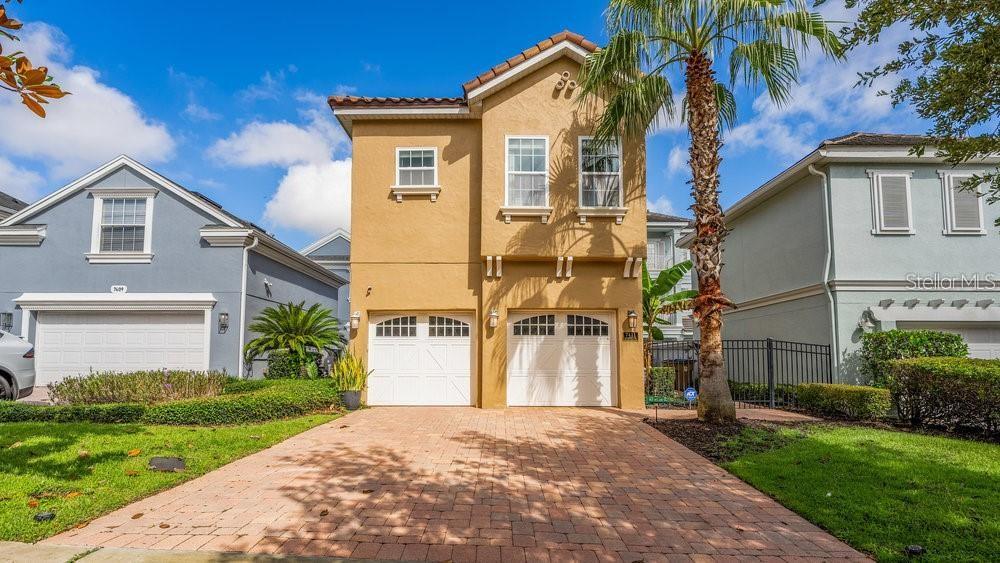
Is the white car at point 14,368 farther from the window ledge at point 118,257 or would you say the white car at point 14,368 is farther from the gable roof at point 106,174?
the gable roof at point 106,174

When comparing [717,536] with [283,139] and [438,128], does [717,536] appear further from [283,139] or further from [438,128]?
[283,139]

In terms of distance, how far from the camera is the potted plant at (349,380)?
1131 cm

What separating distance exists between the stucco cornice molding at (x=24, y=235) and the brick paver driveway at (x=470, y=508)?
1219 centimetres

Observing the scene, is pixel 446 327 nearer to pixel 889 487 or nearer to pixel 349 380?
pixel 349 380

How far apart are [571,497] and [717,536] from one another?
4.85 feet

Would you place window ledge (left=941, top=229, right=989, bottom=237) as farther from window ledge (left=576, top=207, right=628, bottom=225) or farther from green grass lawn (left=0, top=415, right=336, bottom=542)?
green grass lawn (left=0, top=415, right=336, bottom=542)

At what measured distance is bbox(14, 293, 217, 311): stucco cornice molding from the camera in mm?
13773

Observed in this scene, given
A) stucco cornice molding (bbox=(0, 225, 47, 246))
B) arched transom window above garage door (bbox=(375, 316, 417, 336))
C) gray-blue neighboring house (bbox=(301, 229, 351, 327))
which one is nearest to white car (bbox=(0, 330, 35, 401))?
stucco cornice molding (bbox=(0, 225, 47, 246))

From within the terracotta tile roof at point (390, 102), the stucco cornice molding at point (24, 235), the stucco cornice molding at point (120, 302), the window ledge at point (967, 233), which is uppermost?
the terracotta tile roof at point (390, 102)

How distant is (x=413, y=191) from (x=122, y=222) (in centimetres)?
892

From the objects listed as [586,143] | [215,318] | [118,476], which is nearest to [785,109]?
[586,143]

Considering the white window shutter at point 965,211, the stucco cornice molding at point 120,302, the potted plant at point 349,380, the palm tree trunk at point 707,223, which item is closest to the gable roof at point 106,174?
the stucco cornice molding at point 120,302

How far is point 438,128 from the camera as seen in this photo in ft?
40.3

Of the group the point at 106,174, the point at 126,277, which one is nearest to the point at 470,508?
the point at 126,277
